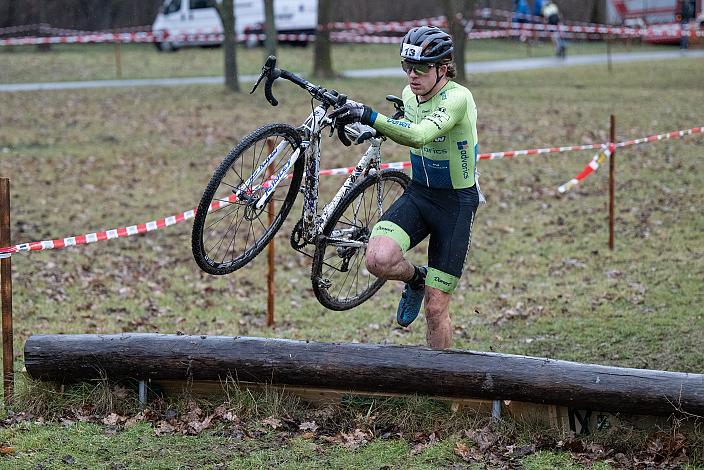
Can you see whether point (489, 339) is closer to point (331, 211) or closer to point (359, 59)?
point (331, 211)

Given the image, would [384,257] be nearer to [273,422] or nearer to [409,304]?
[409,304]

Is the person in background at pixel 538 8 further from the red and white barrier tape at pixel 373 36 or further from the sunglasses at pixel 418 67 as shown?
the sunglasses at pixel 418 67

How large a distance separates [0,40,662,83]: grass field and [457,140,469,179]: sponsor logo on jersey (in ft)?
70.9

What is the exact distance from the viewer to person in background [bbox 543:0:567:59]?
32.9 metres

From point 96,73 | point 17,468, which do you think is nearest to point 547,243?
point 17,468

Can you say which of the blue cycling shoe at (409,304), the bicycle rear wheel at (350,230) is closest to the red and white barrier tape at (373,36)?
the bicycle rear wheel at (350,230)

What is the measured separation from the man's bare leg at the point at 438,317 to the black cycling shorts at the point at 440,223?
0.06 metres

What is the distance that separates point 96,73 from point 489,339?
2213cm

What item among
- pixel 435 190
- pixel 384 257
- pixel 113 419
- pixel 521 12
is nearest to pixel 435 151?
pixel 435 190

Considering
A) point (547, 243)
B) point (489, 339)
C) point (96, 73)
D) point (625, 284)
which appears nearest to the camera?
point (489, 339)

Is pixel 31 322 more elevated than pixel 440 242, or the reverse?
pixel 440 242

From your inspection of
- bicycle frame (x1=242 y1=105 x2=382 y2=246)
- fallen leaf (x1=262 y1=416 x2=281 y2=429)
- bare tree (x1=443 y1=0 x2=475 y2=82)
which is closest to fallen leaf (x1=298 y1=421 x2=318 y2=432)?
fallen leaf (x1=262 y1=416 x2=281 y2=429)

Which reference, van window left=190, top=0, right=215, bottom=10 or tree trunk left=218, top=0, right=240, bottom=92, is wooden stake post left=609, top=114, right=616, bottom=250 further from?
van window left=190, top=0, right=215, bottom=10

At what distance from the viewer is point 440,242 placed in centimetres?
682
